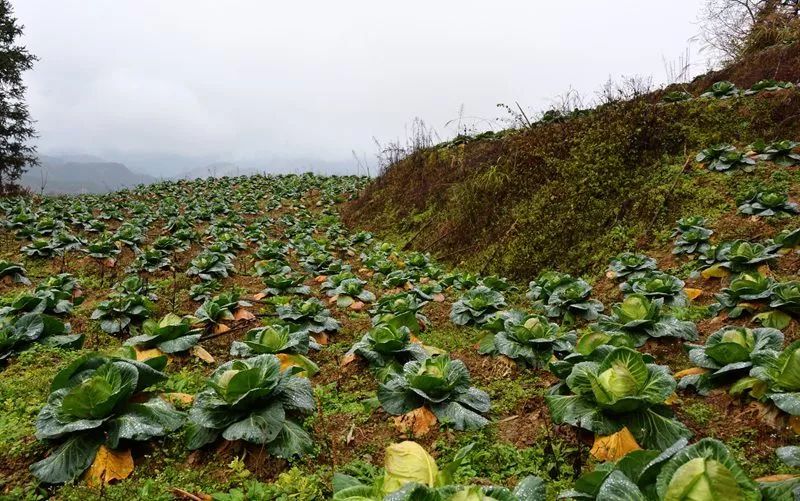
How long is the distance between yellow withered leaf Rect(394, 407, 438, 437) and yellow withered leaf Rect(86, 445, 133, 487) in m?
1.65

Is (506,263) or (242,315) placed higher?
(506,263)

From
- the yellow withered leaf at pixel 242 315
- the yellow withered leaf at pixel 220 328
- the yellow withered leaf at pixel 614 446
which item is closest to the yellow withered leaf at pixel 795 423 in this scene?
the yellow withered leaf at pixel 614 446

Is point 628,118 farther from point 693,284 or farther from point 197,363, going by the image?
point 197,363

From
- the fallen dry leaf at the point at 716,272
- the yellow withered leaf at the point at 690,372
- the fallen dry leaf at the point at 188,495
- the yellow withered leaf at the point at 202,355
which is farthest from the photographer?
the fallen dry leaf at the point at 716,272

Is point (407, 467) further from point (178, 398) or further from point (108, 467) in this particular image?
point (178, 398)

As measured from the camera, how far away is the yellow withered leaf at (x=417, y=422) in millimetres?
3000

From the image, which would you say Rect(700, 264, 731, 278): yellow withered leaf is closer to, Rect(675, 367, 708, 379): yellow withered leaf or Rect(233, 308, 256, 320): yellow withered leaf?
Rect(675, 367, 708, 379): yellow withered leaf

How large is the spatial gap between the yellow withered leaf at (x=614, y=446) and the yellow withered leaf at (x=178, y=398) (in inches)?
111

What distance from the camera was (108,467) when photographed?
248cm

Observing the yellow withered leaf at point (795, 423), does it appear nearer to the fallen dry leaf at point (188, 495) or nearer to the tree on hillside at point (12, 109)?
the fallen dry leaf at point (188, 495)

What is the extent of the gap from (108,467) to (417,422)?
1867mm

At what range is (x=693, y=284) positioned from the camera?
591 cm

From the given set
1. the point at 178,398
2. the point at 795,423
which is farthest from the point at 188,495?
the point at 795,423

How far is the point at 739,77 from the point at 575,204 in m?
6.78
